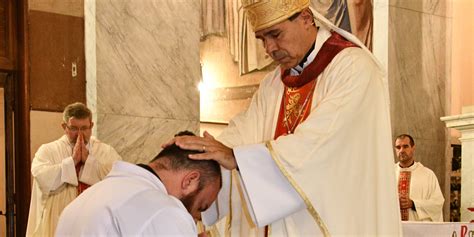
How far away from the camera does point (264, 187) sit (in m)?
3.08

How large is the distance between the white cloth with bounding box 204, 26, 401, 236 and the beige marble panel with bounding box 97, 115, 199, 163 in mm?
4163

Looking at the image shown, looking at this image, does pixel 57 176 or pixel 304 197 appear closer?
pixel 304 197

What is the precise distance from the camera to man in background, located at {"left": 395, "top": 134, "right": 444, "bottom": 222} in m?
7.56

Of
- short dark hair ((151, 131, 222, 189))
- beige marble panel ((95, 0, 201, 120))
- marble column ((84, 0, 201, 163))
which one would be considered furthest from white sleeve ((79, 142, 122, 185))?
short dark hair ((151, 131, 222, 189))

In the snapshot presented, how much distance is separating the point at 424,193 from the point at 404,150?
524mm

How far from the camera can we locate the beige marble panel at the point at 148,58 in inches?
288

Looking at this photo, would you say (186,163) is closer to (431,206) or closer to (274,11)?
(274,11)

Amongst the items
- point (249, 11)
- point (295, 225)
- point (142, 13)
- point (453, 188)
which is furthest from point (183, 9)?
point (295, 225)

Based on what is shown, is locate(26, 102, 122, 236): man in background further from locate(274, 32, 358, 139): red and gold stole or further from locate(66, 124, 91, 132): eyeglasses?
locate(274, 32, 358, 139): red and gold stole

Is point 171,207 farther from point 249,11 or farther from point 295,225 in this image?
point 249,11

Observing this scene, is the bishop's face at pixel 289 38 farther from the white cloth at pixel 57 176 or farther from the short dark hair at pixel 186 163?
the white cloth at pixel 57 176

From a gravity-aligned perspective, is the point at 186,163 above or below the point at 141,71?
below

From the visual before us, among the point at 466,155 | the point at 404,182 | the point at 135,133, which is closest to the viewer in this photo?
the point at 466,155

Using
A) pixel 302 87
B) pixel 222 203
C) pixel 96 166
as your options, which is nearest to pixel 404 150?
pixel 96 166
